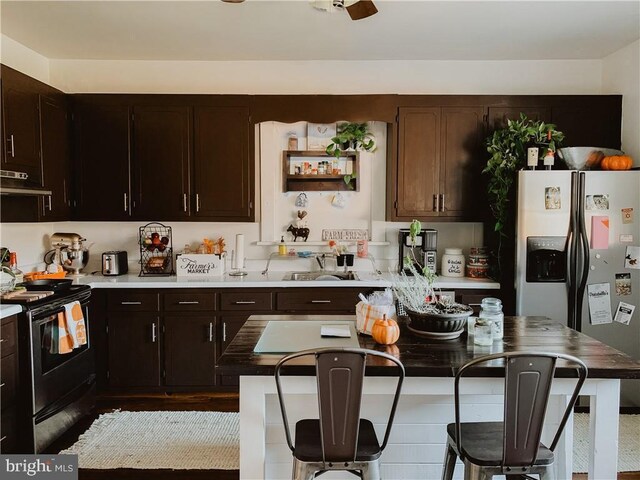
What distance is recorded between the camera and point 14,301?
2.71 metres

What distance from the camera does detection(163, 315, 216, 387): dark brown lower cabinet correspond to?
12.2 ft

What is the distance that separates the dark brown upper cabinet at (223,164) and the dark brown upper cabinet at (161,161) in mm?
98

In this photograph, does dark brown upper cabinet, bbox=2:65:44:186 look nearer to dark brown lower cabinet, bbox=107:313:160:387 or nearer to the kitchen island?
dark brown lower cabinet, bbox=107:313:160:387

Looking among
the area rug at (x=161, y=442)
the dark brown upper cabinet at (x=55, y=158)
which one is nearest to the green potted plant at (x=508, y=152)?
the area rug at (x=161, y=442)

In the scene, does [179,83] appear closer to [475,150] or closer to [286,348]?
[475,150]

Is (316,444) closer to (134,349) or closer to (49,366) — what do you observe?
(49,366)

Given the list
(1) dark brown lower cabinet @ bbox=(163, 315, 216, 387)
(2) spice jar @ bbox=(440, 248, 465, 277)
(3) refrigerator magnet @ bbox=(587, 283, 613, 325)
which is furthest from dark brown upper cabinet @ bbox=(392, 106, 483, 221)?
(1) dark brown lower cabinet @ bbox=(163, 315, 216, 387)

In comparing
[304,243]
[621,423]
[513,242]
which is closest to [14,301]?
[304,243]

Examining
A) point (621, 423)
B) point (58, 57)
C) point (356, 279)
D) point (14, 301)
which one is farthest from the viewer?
point (58, 57)

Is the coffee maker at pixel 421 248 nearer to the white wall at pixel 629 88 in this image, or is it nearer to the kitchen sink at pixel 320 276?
the kitchen sink at pixel 320 276

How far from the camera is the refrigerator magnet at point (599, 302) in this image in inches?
135

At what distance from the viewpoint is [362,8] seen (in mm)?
2432

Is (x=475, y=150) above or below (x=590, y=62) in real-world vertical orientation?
below

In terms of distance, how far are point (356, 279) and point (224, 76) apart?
2.12 metres
